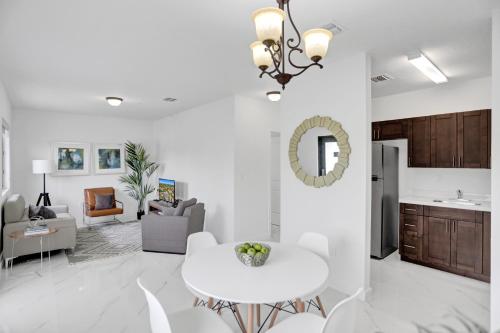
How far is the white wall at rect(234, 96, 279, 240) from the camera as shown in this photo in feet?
15.4

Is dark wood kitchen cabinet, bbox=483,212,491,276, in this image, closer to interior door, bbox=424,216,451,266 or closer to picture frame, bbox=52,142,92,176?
interior door, bbox=424,216,451,266

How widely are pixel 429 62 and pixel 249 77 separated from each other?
206 centimetres

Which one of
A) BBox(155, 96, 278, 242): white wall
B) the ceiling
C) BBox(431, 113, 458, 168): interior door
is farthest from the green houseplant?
BBox(431, 113, 458, 168): interior door

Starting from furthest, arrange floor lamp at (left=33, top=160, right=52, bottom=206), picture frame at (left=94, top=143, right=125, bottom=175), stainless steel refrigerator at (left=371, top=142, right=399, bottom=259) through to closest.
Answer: picture frame at (left=94, top=143, right=125, bottom=175)
floor lamp at (left=33, top=160, right=52, bottom=206)
stainless steel refrigerator at (left=371, top=142, right=399, bottom=259)

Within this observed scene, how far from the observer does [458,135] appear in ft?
12.3

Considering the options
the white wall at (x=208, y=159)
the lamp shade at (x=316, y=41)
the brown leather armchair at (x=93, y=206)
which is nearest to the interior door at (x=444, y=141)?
the white wall at (x=208, y=159)

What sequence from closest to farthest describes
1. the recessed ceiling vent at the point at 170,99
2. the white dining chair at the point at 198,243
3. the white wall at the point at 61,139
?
the white dining chair at the point at 198,243
the recessed ceiling vent at the point at 170,99
the white wall at the point at 61,139

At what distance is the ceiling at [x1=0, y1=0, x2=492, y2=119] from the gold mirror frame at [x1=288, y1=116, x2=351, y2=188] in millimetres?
708

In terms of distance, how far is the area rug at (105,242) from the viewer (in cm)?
433

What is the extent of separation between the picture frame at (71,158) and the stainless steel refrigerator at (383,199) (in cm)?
608

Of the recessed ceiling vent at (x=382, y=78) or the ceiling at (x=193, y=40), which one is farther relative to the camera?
the recessed ceiling vent at (x=382, y=78)

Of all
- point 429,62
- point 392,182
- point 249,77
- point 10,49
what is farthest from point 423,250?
point 10,49

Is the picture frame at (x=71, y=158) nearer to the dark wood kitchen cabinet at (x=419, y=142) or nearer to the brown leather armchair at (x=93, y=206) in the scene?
the brown leather armchair at (x=93, y=206)

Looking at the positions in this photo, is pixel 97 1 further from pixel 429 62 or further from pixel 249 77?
pixel 429 62
